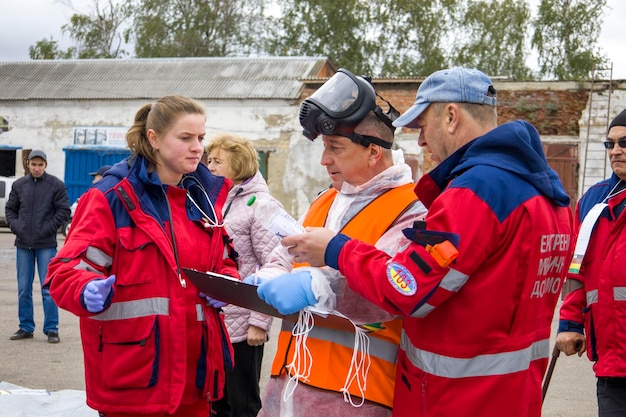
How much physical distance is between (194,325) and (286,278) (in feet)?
2.57

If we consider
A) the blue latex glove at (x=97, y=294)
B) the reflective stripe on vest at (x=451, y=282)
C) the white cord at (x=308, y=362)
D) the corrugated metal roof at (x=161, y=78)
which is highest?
the corrugated metal roof at (x=161, y=78)

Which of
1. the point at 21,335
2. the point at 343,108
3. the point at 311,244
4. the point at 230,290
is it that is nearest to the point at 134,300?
the point at 230,290

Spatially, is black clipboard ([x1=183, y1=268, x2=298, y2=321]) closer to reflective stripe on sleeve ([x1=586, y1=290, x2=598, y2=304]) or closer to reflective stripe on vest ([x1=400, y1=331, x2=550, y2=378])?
reflective stripe on vest ([x1=400, y1=331, x2=550, y2=378])

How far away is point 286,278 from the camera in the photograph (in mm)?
2918

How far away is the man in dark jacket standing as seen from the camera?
943cm

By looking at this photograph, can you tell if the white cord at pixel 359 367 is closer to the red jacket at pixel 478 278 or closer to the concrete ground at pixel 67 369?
the red jacket at pixel 478 278

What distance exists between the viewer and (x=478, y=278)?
9.00 feet

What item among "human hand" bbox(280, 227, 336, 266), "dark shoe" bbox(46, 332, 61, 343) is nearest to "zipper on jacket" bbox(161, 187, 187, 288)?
"human hand" bbox(280, 227, 336, 266)

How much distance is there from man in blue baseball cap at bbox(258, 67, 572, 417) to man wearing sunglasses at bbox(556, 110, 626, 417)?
1.41 meters

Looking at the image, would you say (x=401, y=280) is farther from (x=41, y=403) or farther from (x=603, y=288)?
(x=41, y=403)

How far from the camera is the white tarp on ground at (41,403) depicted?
20.2 feet

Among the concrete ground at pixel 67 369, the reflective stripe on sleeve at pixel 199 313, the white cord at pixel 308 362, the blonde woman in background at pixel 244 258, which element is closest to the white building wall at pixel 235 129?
the concrete ground at pixel 67 369

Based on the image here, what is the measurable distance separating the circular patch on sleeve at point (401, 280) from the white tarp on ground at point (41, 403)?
164 inches

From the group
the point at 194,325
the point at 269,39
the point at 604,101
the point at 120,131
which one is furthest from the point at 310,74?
the point at 194,325
